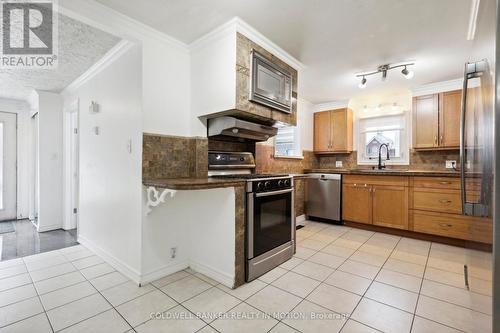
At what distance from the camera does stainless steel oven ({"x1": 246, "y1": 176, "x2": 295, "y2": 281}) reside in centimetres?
211

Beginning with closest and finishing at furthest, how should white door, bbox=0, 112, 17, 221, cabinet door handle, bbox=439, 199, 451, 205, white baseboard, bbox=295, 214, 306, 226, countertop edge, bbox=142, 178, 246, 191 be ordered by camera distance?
countertop edge, bbox=142, 178, 246, 191 → cabinet door handle, bbox=439, 199, 451, 205 → white baseboard, bbox=295, 214, 306, 226 → white door, bbox=0, 112, 17, 221

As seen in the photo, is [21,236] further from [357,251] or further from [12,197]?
[357,251]

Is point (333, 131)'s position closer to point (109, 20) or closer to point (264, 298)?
point (264, 298)

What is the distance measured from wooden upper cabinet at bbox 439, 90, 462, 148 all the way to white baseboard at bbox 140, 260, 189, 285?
13.3ft

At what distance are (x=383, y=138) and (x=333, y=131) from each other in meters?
0.92

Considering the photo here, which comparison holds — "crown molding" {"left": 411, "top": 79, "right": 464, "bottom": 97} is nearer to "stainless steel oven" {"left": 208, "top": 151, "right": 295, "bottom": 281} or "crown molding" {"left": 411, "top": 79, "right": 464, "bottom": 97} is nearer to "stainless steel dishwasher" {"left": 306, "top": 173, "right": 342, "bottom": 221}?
"stainless steel dishwasher" {"left": 306, "top": 173, "right": 342, "bottom": 221}

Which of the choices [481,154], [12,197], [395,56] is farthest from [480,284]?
[12,197]

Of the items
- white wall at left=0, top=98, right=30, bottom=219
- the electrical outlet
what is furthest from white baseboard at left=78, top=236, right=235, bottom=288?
the electrical outlet

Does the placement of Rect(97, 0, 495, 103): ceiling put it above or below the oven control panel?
above

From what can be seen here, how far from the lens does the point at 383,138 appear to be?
4328 mm

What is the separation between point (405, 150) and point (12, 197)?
7508 mm

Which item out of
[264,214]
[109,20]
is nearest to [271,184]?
[264,214]

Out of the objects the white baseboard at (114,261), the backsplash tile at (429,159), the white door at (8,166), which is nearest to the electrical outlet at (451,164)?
the backsplash tile at (429,159)

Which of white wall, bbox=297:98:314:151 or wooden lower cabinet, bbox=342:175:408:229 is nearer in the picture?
wooden lower cabinet, bbox=342:175:408:229
